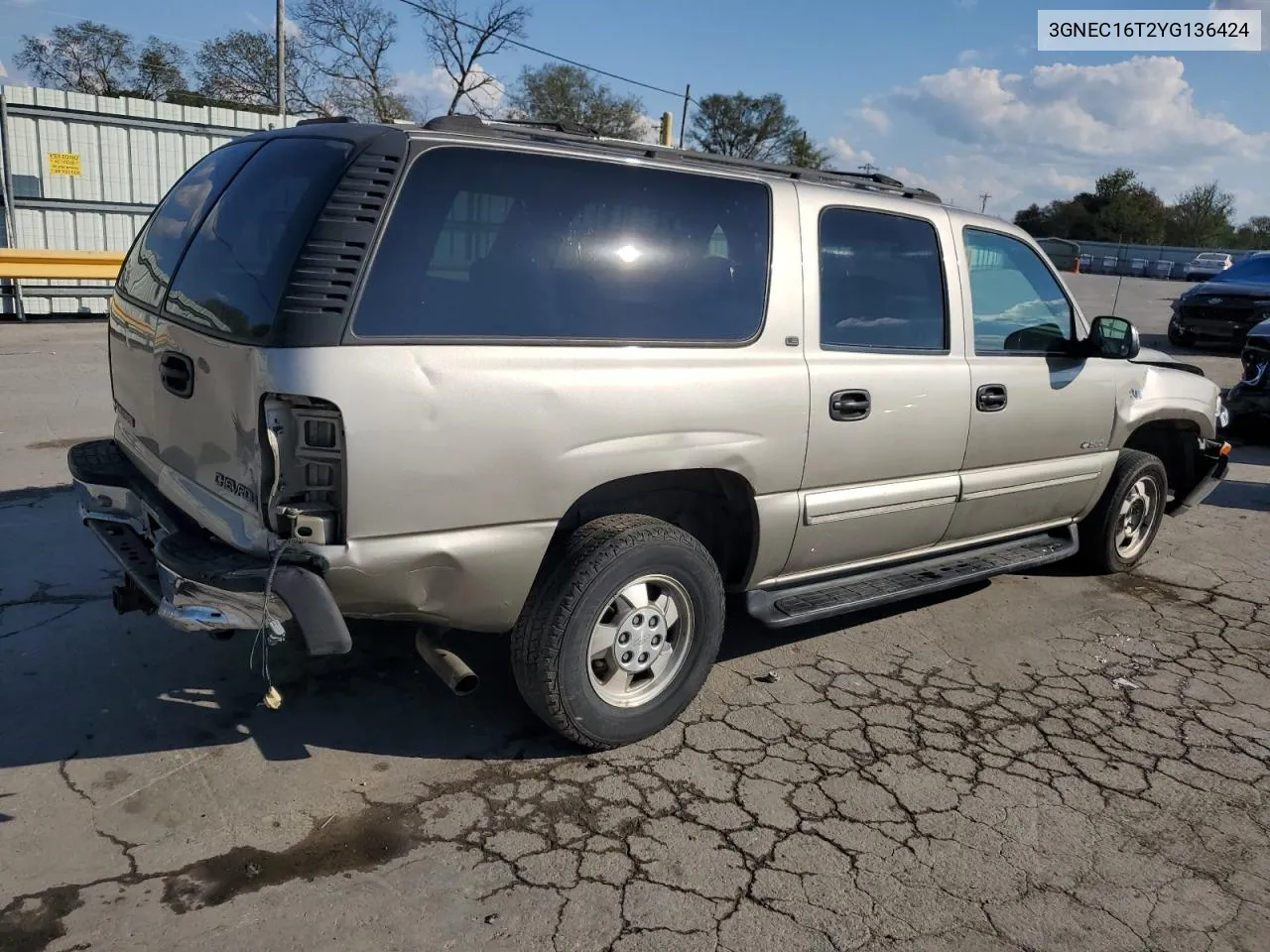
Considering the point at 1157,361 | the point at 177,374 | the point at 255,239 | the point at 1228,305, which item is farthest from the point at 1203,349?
the point at 177,374

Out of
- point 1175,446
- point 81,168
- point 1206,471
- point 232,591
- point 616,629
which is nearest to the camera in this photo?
point 232,591

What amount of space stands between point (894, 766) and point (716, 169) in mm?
2280

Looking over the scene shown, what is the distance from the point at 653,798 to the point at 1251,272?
17.8 meters

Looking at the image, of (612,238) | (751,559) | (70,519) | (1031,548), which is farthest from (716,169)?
(70,519)

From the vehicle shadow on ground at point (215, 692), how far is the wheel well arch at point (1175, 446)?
2864mm

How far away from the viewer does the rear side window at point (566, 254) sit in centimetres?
289

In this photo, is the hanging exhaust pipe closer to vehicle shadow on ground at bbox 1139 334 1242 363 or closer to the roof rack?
the roof rack

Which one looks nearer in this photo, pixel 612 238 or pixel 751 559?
pixel 612 238

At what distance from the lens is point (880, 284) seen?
4.15 meters

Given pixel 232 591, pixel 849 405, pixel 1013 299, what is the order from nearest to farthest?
pixel 232 591
pixel 849 405
pixel 1013 299

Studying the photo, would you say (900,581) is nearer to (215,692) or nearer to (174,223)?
(215,692)

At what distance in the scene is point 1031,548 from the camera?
507cm

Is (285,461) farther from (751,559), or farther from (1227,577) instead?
(1227,577)

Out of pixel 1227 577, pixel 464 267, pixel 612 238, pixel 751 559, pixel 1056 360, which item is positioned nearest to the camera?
pixel 464 267
